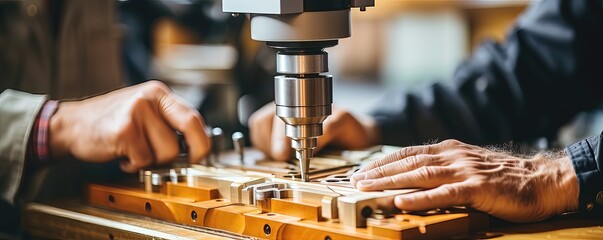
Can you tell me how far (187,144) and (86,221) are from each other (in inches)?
9.5

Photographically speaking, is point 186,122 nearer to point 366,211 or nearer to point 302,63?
point 302,63

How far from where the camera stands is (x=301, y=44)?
4.27 feet

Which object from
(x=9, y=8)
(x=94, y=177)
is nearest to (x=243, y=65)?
(x=9, y=8)

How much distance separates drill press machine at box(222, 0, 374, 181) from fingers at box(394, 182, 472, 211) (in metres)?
0.19

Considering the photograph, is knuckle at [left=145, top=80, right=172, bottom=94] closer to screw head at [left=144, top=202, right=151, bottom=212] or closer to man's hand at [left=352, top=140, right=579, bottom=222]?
screw head at [left=144, top=202, right=151, bottom=212]

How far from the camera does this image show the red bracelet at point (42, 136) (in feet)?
5.47

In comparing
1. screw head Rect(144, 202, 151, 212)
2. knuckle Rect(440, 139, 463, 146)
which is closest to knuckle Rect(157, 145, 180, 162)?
screw head Rect(144, 202, 151, 212)

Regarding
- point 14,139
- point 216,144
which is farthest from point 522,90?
point 14,139

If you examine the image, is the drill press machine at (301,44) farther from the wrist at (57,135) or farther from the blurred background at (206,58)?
the blurred background at (206,58)

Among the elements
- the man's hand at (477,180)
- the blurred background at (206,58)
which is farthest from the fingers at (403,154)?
the blurred background at (206,58)

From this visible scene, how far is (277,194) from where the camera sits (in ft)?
4.42

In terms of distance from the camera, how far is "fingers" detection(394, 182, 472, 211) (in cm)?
124

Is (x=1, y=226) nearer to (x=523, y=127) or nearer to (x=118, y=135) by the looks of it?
(x=118, y=135)

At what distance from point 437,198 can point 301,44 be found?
0.29m
